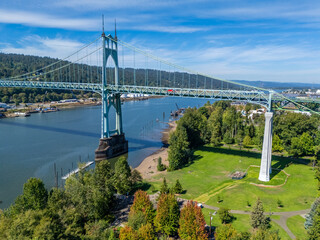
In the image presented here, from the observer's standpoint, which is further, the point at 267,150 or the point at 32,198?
the point at 267,150

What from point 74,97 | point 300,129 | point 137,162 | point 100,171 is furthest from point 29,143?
point 74,97

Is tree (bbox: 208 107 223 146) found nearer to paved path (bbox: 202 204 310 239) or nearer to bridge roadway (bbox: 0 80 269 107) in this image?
bridge roadway (bbox: 0 80 269 107)

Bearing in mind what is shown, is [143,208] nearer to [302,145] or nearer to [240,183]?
[240,183]

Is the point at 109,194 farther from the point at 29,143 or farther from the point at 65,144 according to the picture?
the point at 29,143

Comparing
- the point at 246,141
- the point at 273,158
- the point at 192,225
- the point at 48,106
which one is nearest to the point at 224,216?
the point at 192,225

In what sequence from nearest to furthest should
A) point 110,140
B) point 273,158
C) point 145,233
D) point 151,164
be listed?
point 145,233, point 273,158, point 151,164, point 110,140

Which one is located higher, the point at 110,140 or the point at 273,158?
the point at 110,140
